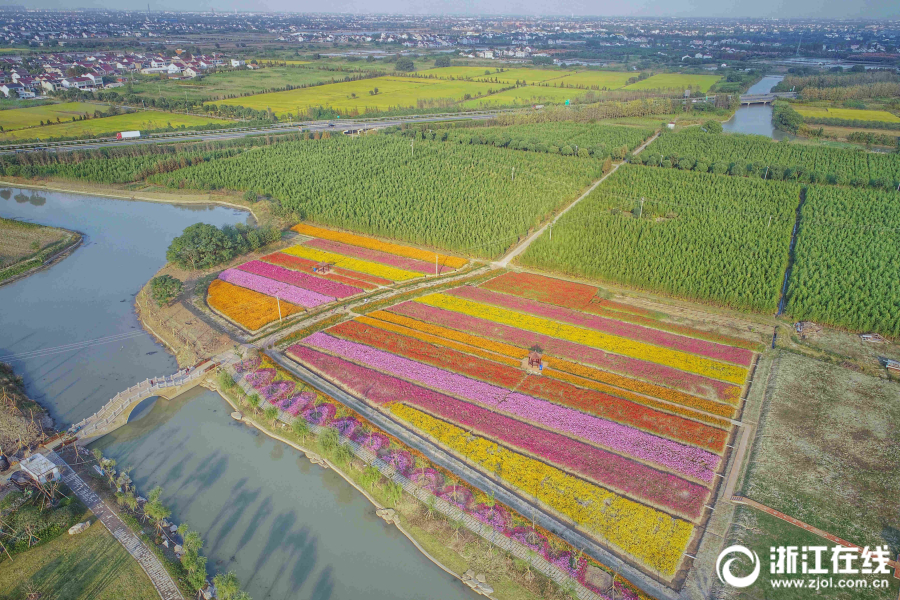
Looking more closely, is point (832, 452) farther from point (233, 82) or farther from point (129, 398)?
point (233, 82)

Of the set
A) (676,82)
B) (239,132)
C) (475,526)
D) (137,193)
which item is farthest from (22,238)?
(676,82)

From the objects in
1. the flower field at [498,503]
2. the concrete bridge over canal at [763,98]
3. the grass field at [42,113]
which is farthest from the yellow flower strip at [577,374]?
the concrete bridge over canal at [763,98]

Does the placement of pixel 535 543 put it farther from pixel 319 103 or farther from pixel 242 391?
pixel 319 103

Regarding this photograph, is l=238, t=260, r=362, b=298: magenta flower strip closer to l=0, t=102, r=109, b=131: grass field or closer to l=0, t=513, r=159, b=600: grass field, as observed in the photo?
l=0, t=513, r=159, b=600: grass field

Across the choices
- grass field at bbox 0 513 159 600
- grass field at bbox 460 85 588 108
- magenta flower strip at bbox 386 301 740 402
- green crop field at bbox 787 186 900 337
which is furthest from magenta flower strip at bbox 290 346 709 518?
grass field at bbox 460 85 588 108

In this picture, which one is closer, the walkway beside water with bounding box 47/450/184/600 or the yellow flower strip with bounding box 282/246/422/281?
the walkway beside water with bounding box 47/450/184/600

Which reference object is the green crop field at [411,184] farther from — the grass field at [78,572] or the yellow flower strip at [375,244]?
the grass field at [78,572]

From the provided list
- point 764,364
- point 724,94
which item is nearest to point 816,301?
point 764,364
